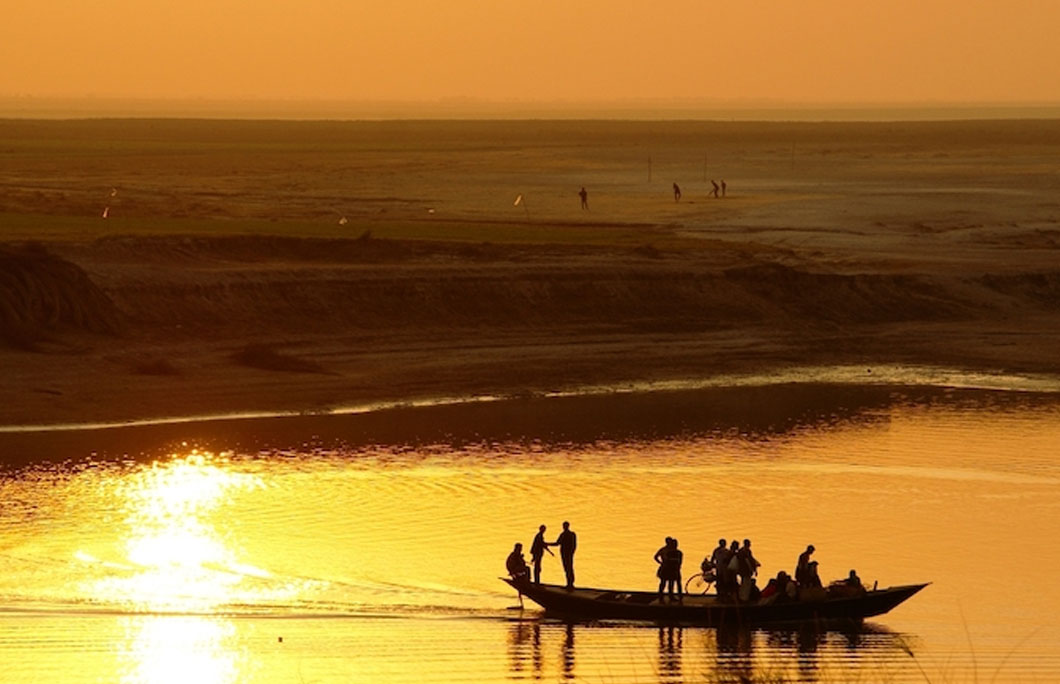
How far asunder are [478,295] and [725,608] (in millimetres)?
29420

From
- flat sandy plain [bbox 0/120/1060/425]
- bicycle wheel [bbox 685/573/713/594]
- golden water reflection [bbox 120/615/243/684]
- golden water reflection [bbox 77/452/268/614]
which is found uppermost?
flat sandy plain [bbox 0/120/1060/425]

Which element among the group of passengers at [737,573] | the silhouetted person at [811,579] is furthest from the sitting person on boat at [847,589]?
the group of passengers at [737,573]

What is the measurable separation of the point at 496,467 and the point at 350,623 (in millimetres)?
12084

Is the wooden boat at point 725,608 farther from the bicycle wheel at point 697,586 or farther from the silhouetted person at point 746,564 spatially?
the bicycle wheel at point 697,586

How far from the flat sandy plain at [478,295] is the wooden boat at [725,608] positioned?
60.1 ft

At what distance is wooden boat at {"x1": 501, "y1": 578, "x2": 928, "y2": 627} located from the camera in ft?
93.5

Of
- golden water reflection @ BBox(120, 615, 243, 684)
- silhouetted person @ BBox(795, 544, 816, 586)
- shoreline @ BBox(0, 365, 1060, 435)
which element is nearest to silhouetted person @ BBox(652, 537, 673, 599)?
silhouetted person @ BBox(795, 544, 816, 586)

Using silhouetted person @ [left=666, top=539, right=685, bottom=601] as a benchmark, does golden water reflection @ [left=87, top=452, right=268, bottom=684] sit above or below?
below

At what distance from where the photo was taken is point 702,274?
6066 centimetres

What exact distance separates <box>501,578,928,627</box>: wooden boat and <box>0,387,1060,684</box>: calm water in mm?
277

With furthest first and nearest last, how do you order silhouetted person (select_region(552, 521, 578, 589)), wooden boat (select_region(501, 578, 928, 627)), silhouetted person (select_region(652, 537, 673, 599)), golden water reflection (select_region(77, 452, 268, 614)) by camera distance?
silhouetted person (select_region(552, 521, 578, 589))
golden water reflection (select_region(77, 452, 268, 614))
silhouetted person (select_region(652, 537, 673, 599))
wooden boat (select_region(501, 578, 928, 627))

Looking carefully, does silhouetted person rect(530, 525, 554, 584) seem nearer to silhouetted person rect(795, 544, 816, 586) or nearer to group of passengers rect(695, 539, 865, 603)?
group of passengers rect(695, 539, 865, 603)

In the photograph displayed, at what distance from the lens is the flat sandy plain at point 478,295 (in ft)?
161

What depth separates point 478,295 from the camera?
188 feet
